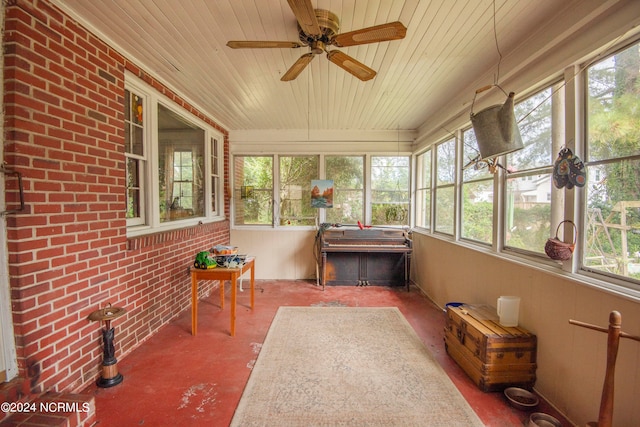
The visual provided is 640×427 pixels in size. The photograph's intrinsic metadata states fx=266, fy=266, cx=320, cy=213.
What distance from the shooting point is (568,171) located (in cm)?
170

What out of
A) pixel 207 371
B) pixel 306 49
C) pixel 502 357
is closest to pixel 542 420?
pixel 502 357

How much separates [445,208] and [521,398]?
2.34m

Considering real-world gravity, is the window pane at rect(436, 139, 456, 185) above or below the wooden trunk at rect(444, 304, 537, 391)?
above

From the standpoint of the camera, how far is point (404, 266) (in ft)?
14.4

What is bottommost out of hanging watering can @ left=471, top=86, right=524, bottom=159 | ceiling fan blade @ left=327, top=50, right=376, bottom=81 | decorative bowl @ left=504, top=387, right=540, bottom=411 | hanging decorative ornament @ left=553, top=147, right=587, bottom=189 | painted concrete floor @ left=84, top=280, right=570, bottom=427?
painted concrete floor @ left=84, top=280, right=570, bottom=427

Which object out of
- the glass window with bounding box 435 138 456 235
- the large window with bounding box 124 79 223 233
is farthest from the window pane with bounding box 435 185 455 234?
the large window with bounding box 124 79 223 233

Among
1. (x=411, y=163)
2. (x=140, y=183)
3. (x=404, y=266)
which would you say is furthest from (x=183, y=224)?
(x=411, y=163)

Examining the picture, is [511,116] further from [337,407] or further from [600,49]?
[337,407]

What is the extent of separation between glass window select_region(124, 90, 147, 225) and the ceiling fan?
4.67 ft

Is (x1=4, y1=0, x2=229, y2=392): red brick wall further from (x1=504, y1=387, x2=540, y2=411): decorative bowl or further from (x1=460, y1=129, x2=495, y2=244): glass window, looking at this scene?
(x1=460, y1=129, x2=495, y2=244): glass window

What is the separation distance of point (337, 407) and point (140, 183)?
2.69 meters

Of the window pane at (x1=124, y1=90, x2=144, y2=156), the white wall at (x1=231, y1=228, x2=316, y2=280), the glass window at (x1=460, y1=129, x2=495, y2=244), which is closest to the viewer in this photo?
the window pane at (x1=124, y1=90, x2=144, y2=156)

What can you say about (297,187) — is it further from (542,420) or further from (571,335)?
(542,420)

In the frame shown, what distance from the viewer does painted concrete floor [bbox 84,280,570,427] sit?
1716mm
